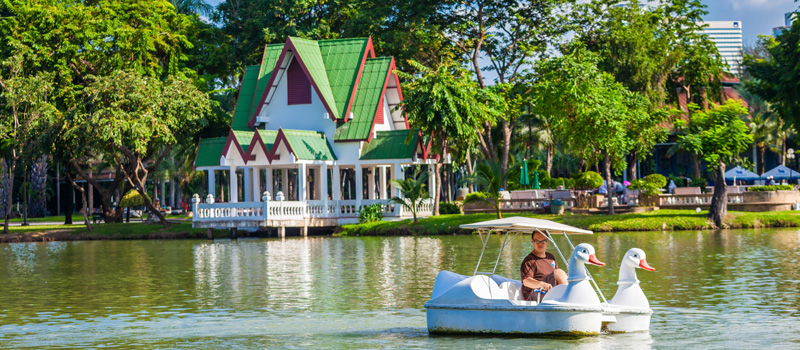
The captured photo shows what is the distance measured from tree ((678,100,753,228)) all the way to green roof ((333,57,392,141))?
1666cm

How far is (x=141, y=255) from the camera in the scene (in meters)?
36.8

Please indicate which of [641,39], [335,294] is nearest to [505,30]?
[641,39]

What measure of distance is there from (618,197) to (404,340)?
3673 centimetres

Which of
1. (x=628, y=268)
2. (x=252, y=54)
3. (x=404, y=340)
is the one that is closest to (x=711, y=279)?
(x=628, y=268)

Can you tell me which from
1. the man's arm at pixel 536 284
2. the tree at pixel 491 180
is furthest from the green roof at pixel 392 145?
the man's arm at pixel 536 284

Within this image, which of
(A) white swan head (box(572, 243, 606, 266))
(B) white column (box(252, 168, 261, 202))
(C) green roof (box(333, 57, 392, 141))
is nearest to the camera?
(A) white swan head (box(572, 243, 606, 266))

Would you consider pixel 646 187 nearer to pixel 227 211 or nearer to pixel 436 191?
pixel 436 191

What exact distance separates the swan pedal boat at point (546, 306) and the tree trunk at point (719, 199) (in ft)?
93.9

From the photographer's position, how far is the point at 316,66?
52031 millimetres

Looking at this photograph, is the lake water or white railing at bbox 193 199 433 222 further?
white railing at bbox 193 199 433 222

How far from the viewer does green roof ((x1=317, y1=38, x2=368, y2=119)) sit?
171 ft

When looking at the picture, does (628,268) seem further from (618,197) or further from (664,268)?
(618,197)

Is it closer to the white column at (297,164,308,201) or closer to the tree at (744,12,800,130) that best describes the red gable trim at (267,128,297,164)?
the white column at (297,164,308,201)

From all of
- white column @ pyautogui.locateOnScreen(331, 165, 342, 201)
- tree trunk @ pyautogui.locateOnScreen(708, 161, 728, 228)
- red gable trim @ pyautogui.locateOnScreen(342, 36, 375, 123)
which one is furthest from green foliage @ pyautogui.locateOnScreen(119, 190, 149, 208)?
tree trunk @ pyautogui.locateOnScreen(708, 161, 728, 228)
